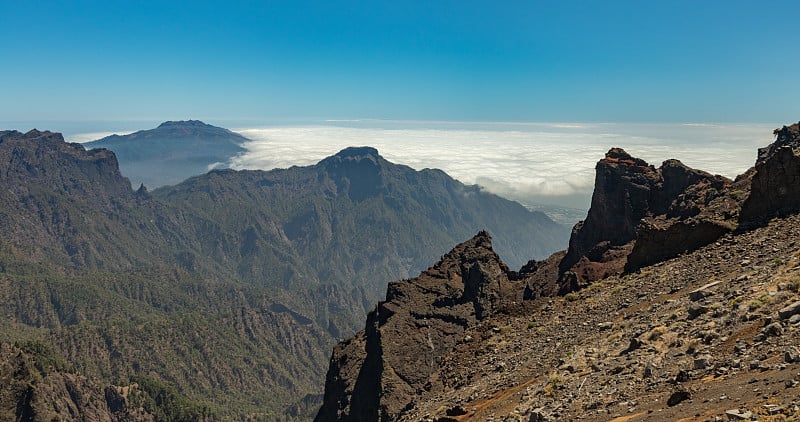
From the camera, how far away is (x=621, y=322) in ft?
100

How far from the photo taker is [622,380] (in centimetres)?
2281

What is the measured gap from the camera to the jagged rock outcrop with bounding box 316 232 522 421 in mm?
46625

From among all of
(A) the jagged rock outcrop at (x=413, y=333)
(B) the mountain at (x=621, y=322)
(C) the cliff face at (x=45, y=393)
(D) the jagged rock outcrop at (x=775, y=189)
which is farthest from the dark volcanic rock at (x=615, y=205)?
(C) the cliff face at (x=45, y=393)

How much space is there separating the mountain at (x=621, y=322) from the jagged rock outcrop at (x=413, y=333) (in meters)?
0.19

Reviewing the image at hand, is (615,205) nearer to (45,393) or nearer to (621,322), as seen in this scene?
(621,322)

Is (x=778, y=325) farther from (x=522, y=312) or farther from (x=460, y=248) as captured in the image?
(x=460, y=248)

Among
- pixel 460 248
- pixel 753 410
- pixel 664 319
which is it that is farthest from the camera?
pixel 460 248

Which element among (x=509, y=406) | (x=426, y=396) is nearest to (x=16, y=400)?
(x=426, y=396)

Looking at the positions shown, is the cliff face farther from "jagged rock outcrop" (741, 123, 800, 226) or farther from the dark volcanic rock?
"jagged rock outcrop" (741, 123, 800, 226)

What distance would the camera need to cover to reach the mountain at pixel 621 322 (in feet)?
65.5

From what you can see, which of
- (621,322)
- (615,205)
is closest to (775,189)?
(621,322)

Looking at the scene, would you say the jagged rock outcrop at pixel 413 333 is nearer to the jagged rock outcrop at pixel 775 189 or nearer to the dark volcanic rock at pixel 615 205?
the dark volcanic rock at pixel 615 205

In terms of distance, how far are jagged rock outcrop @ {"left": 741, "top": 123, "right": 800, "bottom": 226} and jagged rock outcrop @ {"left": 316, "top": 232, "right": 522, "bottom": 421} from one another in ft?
65.7

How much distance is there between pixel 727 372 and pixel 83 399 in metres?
212
